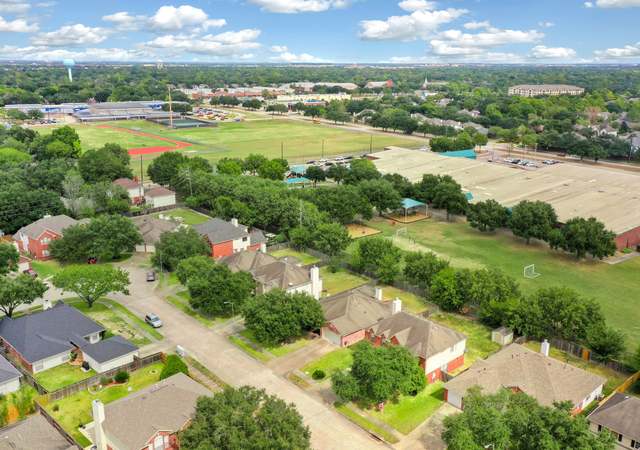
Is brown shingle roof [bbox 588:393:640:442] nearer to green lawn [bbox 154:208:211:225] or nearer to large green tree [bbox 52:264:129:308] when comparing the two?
large green tree [bbox 52:264:129:308]

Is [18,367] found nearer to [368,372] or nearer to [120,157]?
[368,372]

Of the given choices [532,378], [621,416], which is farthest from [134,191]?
[621,416]

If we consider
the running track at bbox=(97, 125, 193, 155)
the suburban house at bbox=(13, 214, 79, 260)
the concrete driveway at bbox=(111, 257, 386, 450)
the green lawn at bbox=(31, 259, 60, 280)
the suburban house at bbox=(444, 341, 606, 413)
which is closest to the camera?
the concrete driveway at bbox=(111, 257, 386, 450)

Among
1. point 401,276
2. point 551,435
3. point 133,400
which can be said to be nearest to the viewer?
point 551,435

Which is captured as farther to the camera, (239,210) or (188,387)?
(239,210)

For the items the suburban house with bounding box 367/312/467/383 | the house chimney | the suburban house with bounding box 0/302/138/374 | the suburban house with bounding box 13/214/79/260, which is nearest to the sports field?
the suburban house with bounding box 13/214/79/260

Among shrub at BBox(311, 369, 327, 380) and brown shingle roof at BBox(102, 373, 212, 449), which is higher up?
brown shingle roof at BBox(102, 373, 212, 449)

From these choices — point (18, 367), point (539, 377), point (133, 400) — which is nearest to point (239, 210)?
point (18, 367)

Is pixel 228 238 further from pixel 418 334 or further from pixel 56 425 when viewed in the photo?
pixel 56 425
